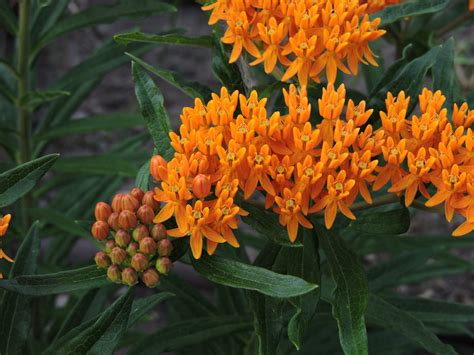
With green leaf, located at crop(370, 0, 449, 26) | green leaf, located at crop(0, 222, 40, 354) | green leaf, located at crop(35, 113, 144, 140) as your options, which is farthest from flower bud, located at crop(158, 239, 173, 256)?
green leaf, located at crop(35, 113, 144, 140)

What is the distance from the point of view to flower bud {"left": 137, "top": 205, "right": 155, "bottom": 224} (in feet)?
5.30

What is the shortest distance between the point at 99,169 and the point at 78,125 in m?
0.20

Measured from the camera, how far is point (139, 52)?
8.71 feet

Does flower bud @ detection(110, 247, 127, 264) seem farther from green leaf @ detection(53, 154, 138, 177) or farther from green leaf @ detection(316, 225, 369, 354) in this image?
green leaf @ detection(53, 154, 138, 177)

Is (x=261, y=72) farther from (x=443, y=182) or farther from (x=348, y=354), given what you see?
(x=348, y=354)

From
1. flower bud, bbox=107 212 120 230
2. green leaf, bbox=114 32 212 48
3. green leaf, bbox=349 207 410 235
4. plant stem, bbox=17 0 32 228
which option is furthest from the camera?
plant stem, bbox=17 0 32 228

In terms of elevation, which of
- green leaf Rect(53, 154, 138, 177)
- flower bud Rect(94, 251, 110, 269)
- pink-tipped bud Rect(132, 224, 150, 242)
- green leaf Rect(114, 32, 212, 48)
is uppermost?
green leaf Rect(114, 32, 212, 48)

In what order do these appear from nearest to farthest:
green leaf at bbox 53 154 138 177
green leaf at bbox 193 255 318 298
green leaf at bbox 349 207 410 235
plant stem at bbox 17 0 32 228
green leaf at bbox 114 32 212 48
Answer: green leaf at bbox 193 255 318 298 < green leaf at bbox 349 207 410 235 < green leaf at bbox 114 32 212 48 < plant stem at bbox 17 0 32 228 < green leaf at bbox 53 154 138 177

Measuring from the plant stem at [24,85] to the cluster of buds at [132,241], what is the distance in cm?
94

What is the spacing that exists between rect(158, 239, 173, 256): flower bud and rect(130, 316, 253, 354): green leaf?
438 mm

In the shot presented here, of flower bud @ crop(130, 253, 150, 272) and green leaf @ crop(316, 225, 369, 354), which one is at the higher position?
flower bud @ crop(130, 253, 150, 272)

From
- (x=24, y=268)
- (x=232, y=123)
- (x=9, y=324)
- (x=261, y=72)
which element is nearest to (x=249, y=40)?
(x=232, y=123)

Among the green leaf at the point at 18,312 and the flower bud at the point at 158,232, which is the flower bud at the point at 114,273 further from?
the green leaf at the point at 18,312

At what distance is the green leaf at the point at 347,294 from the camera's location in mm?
1605
